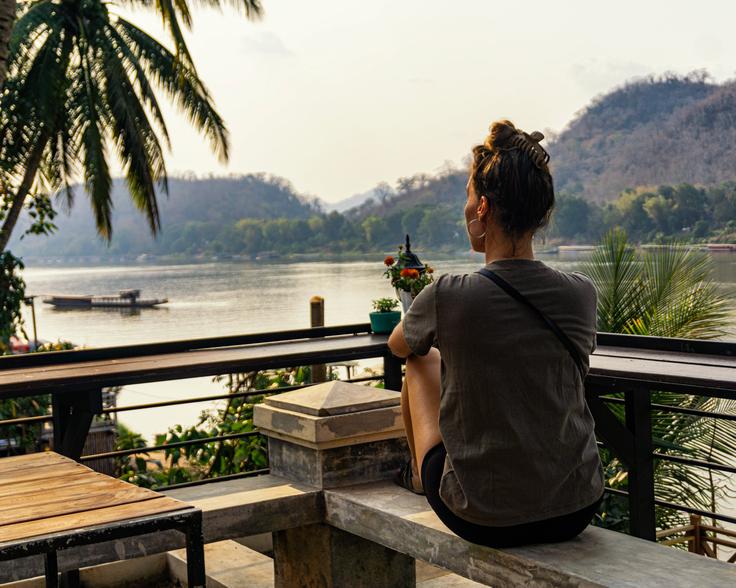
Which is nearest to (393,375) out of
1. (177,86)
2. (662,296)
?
(662,296)

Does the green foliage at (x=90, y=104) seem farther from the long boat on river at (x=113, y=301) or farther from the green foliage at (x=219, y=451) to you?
the long boat on river at (x=113, y=301)

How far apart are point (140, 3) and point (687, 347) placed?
34.8 feet

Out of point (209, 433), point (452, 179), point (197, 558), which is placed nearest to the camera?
point (197, 558)

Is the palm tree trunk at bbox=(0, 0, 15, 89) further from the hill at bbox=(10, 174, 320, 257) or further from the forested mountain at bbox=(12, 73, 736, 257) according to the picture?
the hill at bbox=(10, 174, 320, 257)

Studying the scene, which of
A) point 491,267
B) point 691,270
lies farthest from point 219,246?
point 491,267

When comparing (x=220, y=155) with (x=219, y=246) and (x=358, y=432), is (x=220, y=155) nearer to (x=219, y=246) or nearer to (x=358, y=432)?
(x=358, y=432)

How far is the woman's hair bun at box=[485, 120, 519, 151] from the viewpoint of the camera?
6.76 feet

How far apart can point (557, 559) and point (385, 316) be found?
226 cm

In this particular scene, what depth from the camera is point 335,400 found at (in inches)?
119

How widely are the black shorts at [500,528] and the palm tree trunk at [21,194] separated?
9.66 m

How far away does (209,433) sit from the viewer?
5.99m

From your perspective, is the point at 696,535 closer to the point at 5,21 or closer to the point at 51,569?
the point at 51,569

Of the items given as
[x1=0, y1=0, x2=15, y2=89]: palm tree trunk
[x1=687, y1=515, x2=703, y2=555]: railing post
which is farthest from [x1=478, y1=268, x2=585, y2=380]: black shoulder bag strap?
[x1=0, y1=0, x2=15, y2=89]: palm tree trunk

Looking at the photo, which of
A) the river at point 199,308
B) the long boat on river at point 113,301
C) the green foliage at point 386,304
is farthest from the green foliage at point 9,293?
the long boat on river at point 113,301
